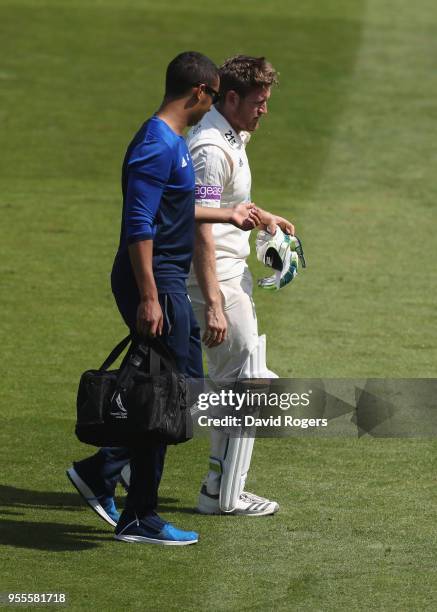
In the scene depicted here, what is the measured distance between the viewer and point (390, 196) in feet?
49.6

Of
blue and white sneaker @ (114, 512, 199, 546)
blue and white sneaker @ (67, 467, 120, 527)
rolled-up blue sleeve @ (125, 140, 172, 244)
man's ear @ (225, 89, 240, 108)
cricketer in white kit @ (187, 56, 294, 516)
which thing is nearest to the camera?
rolled-up blue sleeve @ (125, 140, 172, 244)

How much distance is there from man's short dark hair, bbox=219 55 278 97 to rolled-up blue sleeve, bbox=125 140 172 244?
0.95 m

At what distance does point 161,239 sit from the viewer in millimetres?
6449

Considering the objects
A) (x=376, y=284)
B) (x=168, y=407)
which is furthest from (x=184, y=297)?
(x=376, y=284)

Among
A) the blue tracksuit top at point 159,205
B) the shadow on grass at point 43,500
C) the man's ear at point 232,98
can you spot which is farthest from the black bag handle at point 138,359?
the man's ear at point 232,98

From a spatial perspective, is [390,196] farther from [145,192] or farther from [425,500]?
[145,192]

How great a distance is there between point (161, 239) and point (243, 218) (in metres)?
0.42

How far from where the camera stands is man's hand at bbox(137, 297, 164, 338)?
628cm

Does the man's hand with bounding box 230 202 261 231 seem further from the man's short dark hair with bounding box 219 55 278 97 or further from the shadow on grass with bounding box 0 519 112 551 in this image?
the shadow on grass with bounding box 0 519 112 551

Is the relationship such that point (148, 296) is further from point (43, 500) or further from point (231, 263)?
point (43, 500)

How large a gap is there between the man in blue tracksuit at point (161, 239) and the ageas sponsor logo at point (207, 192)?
0.21 m

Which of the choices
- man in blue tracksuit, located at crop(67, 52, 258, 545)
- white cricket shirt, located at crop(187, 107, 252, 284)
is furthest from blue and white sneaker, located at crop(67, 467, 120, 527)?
white cricket shirt, located at crop(187, 107, 252, 284)

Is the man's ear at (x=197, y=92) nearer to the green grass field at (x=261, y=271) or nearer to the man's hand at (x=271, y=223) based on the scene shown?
the man's hand at (x=271, y=223)

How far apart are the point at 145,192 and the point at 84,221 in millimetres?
7688
